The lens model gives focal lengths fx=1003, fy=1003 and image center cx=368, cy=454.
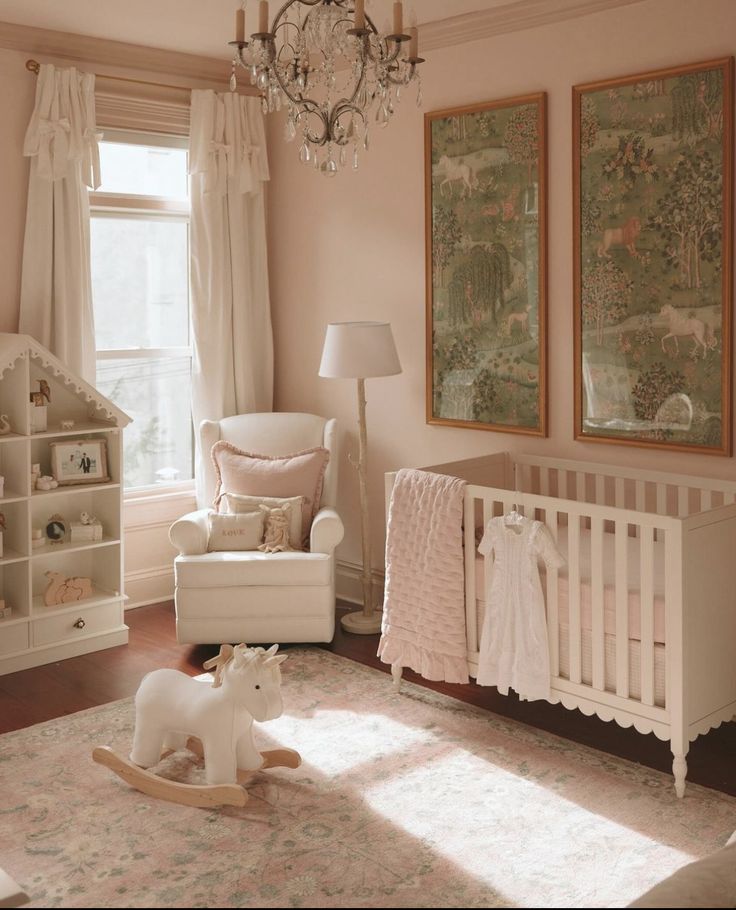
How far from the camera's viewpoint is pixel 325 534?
163 inches

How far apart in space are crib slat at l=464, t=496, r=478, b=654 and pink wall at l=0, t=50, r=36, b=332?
2.20 m

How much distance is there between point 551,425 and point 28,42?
2.69m

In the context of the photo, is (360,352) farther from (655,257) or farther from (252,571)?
(655,257)

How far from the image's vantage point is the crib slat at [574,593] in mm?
3123

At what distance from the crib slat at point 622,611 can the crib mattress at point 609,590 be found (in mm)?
26

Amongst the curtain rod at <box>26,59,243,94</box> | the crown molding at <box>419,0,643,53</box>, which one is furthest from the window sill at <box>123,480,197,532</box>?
the crown molding at <box>419,0,643,53</box>

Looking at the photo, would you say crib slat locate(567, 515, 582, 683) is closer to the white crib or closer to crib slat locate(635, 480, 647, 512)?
the white crib

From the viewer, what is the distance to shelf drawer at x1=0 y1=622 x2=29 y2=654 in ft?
13.1

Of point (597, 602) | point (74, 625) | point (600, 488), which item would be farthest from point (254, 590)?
point (597, 602)

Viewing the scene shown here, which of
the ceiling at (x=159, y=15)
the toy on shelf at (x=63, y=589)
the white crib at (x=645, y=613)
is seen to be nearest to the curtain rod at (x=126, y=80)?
the ceiling at (x=159, y=15)

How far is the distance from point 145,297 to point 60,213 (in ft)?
2.14

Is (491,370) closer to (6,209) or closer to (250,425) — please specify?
(250,425)

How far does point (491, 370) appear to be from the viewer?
416cm

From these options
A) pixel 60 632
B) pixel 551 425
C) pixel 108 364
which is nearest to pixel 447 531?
pixel 551 425
